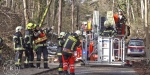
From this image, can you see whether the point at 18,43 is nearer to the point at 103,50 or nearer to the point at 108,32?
the point at 103,50

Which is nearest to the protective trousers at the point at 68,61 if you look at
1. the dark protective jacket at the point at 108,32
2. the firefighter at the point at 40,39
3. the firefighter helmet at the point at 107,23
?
the firefighter at the point at 40,39

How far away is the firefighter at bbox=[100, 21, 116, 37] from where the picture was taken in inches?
731

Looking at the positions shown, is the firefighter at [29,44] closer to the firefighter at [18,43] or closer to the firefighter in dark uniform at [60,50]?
the firefighter at [18,43]

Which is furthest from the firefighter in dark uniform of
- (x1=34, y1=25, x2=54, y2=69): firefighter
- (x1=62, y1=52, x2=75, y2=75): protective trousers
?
(x1=34, y1=25, x2=54, y2=69): firefighter

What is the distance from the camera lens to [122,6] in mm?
65125

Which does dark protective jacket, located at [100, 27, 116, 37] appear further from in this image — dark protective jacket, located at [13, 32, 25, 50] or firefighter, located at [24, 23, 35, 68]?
dark protective jacket, located at [13, 32, 25, 50]

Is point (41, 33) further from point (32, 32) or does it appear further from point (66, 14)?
point (66, 14)

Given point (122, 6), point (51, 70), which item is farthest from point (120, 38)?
point (122, 6)

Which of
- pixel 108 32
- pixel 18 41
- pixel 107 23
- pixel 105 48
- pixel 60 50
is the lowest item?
pixel 60 50

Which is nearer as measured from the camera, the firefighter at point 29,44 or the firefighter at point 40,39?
the firefighter at point 29,44

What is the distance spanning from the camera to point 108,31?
1864cm

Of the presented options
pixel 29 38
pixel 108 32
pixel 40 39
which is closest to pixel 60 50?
pixel 40 39

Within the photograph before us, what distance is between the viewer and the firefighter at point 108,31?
1856 centimetres

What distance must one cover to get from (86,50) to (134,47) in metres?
16.1
